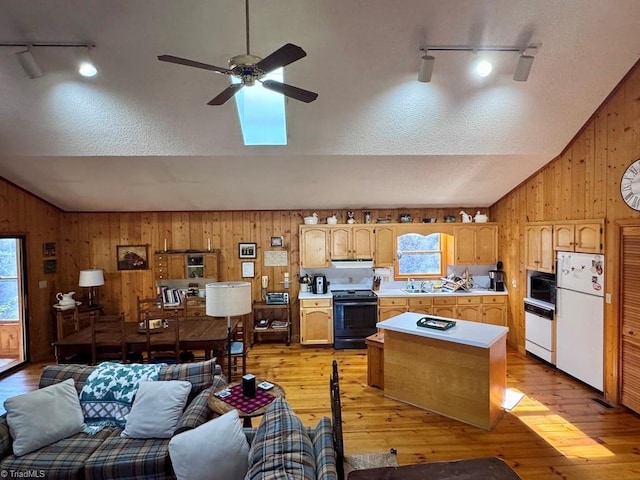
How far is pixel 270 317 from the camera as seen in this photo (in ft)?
20.9

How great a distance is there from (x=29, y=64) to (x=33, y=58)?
9 cm

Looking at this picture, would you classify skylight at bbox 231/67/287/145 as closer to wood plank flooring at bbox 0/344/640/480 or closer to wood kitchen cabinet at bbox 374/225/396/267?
wood kitchen cabinet at bbox 374/225/396/267

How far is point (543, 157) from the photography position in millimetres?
4699

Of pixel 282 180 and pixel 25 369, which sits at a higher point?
pixel 282 180

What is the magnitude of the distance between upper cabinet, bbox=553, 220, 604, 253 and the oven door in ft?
9.14

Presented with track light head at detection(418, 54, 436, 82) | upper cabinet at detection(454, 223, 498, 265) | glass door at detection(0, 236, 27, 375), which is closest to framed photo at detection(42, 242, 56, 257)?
glass door at detection(0, 236, 27, 375)

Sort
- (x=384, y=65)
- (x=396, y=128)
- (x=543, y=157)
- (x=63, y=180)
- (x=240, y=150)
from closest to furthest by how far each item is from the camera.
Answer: (x=384, y=65) → (x=396, y=128) → (x=240, y=150) → (x=543, y=157) → (x=63, y=180)

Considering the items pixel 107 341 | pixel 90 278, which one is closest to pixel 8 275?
pixel 90 278

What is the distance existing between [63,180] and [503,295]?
711cm

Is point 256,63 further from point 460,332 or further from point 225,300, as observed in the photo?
point 460,332

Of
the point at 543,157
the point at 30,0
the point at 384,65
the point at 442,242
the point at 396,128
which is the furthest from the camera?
the point at 442,242

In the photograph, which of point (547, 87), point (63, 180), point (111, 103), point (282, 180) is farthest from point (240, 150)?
point (547, 87)

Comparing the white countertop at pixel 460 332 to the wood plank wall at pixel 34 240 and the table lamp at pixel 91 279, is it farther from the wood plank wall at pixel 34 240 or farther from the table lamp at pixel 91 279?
the wood plank wall at pixel 34 240

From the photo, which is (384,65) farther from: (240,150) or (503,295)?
(503,295)
